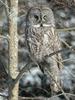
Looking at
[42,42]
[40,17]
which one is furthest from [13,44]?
[40,17]

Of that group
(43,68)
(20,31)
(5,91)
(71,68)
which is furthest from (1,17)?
(43,68)

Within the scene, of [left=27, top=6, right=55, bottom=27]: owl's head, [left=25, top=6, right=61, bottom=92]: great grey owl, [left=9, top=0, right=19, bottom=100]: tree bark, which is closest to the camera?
[left=9, top=0, right=19, bottom=100]: tree bark

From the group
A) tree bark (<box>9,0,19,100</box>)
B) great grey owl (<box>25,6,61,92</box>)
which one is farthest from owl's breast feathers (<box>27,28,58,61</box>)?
tree bark (<box>9,0,19,100</box>)

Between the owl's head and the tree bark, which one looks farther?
the owl's head

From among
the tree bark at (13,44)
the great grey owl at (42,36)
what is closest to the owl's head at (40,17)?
the great grey owl at (42,36)

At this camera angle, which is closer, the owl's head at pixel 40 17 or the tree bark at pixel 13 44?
the tree bark at pixel 13 44

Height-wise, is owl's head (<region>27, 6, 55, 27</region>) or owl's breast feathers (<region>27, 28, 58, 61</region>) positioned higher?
owl's head (<region>27, 6, 55, 27</region>)

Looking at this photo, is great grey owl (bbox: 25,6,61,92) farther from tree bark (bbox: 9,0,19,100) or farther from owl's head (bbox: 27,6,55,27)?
tree bark (bbox: 9,0,19,100)

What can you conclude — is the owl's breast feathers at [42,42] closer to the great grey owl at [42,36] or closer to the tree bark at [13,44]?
the great grey owl at [42,36]

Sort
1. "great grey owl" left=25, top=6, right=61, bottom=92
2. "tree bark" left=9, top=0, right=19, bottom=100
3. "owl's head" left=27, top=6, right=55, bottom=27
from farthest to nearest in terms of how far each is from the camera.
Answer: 1. "owl's head" left=27, top=6, right=55, bottom=27
2. "great grey owl" left=25, top=6, right=61, bottom=92
3. "tree bark" left=9, top=0, right=19, bottom=100

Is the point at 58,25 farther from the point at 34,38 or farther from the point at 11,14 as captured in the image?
the point at 11,14
